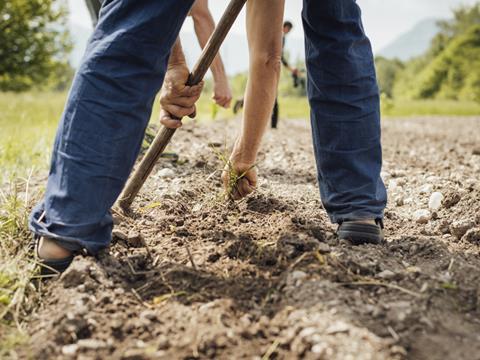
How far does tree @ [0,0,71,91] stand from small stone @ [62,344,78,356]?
13.4 meters

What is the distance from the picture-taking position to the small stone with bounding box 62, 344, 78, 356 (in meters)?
1.32

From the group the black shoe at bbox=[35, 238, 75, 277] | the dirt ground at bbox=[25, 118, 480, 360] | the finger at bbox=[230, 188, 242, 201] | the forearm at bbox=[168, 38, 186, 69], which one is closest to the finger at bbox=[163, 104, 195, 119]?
the forearm at bbox=[168, 38, 186, 69]

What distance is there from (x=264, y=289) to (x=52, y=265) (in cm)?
71

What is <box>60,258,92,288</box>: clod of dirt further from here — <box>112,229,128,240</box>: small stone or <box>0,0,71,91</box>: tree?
<box>0,0,71,91</box>: tree

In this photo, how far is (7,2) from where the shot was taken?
13211 mm

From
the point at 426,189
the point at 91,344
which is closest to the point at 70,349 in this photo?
the point at 91,344

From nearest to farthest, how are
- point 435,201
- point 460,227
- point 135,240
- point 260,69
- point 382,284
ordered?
point 382,284 < point 135,240 < point 460,227 < point 260,69 < point 435,201

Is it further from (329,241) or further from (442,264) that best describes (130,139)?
(442,264)

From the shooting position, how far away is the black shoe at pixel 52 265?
5.63 ft

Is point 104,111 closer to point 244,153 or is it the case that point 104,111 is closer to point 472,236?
point 244,153

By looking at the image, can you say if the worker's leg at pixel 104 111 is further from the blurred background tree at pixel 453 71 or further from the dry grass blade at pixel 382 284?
the blurred background tree at pixel 453 71

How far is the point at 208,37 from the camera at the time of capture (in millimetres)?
3014

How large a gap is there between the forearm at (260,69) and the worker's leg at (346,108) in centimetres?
32

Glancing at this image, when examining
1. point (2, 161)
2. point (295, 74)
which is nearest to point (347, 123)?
point (2, 161)
